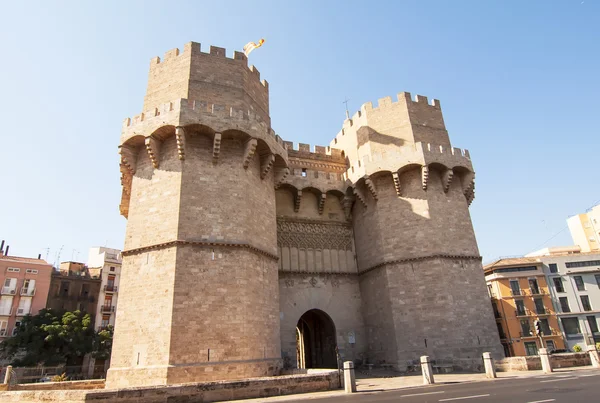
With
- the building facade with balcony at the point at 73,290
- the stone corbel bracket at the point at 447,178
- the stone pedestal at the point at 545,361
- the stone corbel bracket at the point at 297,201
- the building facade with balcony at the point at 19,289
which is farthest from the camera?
the building facade with balcony at the point at 73,290

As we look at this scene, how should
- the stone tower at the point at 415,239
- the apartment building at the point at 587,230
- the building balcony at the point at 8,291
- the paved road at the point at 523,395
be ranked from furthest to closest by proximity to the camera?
the apartment building at the point at 587,230, the building balcony at the point at 8,291, the stone tower at the point at 415,239, the paved road at the point at 523,395

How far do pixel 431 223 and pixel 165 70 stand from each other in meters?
13.7

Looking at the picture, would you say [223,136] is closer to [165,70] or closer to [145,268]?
[165,70]

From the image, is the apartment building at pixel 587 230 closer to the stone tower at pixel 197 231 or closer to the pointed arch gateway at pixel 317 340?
the pointed arch gateway at pixel 317 340

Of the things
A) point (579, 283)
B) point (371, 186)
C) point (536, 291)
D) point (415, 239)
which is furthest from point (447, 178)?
point (579, 283)

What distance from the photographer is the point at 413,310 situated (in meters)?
16.3

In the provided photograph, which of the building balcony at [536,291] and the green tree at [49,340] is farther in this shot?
the building balcony at [536,291]

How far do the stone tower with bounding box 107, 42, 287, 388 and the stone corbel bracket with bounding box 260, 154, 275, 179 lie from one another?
45mm

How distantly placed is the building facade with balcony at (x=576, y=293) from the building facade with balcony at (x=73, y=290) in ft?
137

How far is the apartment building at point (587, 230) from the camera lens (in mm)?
41938

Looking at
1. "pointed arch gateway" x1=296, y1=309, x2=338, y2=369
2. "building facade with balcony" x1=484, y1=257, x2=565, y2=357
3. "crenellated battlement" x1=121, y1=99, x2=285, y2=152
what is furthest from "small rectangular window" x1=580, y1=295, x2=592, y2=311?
"crenellated battlement" x1=121, y1=99, x2=285, y2=152

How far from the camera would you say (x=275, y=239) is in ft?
53.5

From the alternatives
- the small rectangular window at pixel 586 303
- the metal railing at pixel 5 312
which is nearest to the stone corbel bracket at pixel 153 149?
the metal railing at pixel 5 312

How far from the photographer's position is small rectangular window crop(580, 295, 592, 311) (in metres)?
33.1
